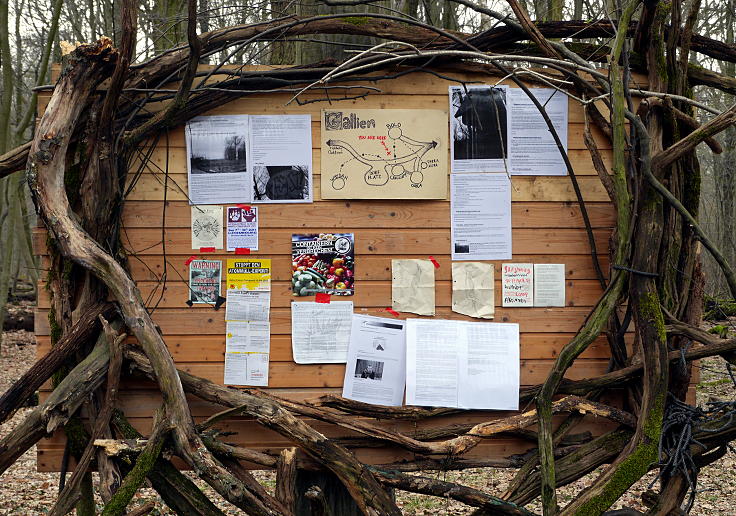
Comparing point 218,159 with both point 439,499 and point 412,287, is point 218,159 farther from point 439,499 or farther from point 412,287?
point 439,499

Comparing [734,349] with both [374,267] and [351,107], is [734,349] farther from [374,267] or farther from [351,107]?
[351,107]

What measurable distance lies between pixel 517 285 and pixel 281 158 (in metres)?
1.42

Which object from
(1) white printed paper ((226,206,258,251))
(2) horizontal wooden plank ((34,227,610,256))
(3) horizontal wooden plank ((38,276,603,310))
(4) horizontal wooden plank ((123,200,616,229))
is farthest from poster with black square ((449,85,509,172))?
(1) white printed paper ((226,206,258,251))

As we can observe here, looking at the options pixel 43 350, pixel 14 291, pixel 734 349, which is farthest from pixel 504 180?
pixel 14 291

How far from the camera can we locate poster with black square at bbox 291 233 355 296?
381 centimetres

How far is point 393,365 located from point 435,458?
514 millimetres

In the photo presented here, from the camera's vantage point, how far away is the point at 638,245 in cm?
368

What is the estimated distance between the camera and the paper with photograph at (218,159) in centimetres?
382

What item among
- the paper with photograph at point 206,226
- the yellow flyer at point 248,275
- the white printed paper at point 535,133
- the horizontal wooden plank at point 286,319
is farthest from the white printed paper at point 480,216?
the paper with photograph at point 206,226

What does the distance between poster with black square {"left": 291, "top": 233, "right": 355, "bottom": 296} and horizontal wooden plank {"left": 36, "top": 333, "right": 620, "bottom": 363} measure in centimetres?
30

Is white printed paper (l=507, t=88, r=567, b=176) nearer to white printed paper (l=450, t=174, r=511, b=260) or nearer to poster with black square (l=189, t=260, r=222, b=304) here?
white printed paper (l=450, t=174, r=511, b=260)

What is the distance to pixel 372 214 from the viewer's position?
3855mm

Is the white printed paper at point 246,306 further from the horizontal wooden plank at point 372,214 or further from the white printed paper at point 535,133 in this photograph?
the white printed paper at point 535,133

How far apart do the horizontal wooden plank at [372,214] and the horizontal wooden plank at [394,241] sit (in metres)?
0.03
